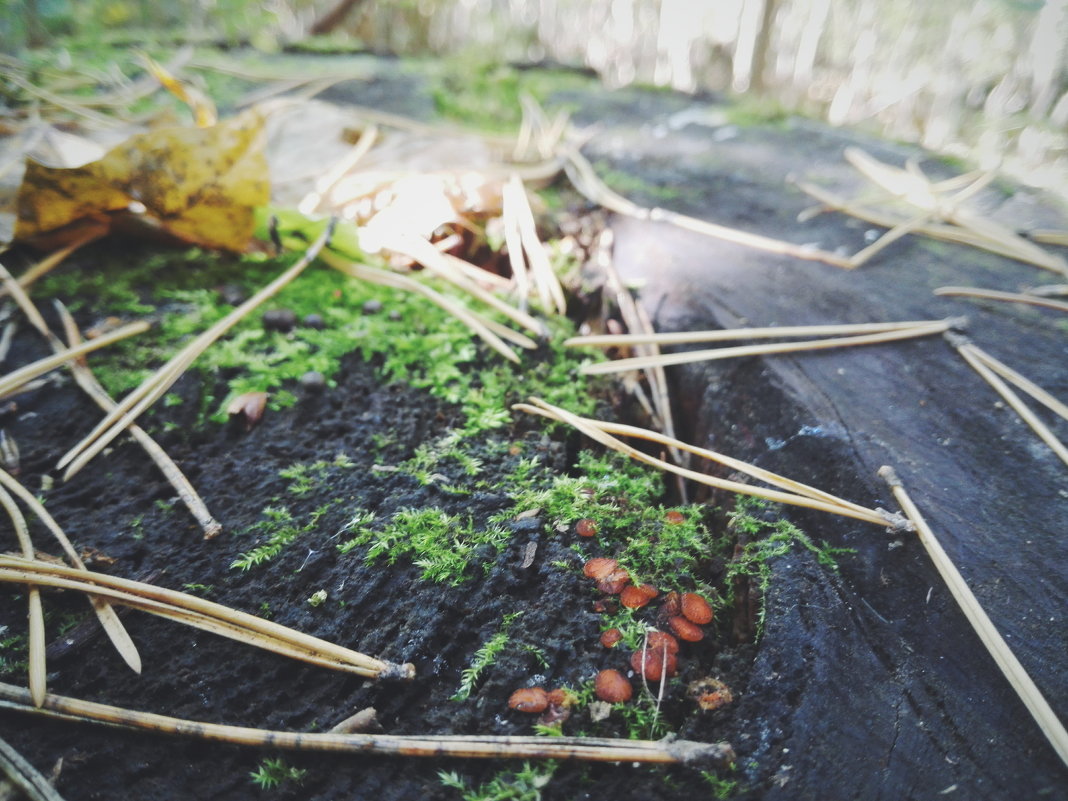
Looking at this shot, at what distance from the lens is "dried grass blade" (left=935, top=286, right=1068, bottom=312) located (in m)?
1.83

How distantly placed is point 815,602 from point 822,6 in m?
12.2

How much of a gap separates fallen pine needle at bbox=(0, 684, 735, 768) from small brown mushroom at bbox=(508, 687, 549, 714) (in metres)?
0.06

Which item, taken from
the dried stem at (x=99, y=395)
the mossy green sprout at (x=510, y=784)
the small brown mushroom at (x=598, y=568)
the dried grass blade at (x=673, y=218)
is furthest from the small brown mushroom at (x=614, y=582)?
the dried grass blade at (x=673, y=218)

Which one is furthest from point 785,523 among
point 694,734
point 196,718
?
point 196,718

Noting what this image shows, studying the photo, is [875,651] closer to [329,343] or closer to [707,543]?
[707,543]

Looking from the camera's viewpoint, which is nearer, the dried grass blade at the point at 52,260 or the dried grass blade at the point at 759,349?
the dried grass blade at the point at 759,349

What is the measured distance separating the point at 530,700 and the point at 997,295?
6.66 ft

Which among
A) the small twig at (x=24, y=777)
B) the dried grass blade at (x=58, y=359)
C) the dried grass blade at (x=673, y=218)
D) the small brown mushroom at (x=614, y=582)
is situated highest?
the dried grass blade at (x=673, y=218)

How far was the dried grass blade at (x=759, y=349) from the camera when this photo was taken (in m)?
1.67

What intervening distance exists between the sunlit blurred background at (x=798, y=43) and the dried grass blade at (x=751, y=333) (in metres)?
8.00

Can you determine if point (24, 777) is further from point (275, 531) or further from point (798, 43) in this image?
point (798, 43)

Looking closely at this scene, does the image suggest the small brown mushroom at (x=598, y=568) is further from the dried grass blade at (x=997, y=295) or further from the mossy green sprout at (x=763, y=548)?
the dried grass blade at (x=997, y=295)

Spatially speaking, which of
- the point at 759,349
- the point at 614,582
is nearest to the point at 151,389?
the point at 614,582

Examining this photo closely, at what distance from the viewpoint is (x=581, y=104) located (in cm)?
401
